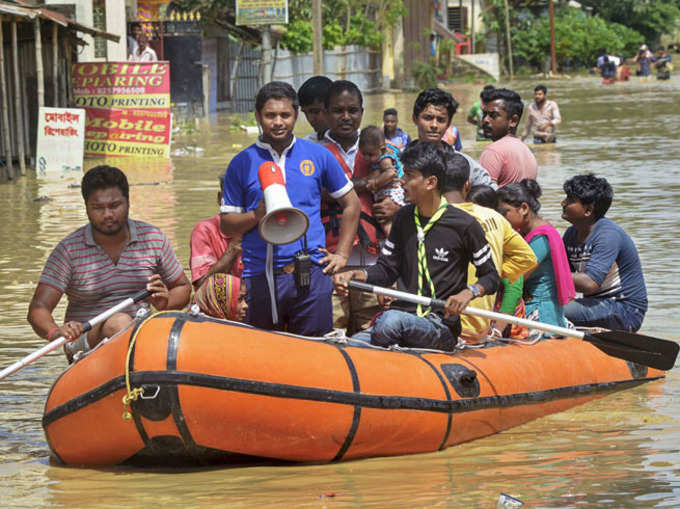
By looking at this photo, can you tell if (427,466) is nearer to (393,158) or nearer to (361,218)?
(361,218)

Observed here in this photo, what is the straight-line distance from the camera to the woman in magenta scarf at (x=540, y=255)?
22.8 ft

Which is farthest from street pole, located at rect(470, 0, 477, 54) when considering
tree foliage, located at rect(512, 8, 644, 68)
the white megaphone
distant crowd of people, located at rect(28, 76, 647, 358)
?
the white megaphone

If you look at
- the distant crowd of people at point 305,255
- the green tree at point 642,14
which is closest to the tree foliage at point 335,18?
the distant crowd of people at point 305,255

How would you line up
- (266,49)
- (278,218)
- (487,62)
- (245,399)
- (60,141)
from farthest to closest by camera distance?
(487,62), (266,49), (60,141), (278,218), (245,399)

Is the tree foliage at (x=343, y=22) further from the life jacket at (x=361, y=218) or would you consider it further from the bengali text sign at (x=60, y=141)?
the life jacket at (x=361, y=218)

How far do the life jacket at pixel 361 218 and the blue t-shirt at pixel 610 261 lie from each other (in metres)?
1.34

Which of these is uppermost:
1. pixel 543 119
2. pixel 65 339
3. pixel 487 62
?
pixel 487 62

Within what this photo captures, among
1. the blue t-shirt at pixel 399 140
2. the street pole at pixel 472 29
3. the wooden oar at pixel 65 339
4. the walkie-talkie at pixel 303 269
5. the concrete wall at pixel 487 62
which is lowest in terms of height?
the wooden oar at pixel 65 339

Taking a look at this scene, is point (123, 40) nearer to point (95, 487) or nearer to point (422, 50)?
point (95, 487)

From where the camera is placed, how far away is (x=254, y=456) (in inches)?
226

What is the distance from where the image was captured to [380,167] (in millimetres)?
6836

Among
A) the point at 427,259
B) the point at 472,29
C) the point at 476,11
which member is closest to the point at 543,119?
the point at 427,259

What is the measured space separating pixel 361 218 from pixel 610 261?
1574 millimetres

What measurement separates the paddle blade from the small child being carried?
1.37 metres
